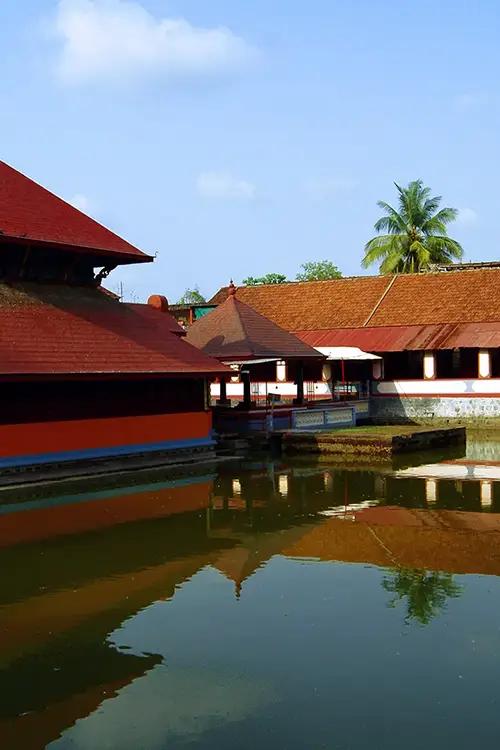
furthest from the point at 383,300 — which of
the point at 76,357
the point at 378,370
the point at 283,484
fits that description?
the point at 76,357

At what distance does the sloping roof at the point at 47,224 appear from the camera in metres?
19.2

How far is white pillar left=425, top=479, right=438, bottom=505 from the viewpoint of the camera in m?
15.5

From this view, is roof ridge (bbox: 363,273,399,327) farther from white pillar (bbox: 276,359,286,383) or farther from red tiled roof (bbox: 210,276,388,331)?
white pillar (bbox: 276,359,286,383)

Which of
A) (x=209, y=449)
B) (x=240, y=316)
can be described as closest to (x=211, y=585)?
(x=209, y=449)

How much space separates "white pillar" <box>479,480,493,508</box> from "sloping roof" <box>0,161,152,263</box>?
9.87 meters

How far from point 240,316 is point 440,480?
10.6m

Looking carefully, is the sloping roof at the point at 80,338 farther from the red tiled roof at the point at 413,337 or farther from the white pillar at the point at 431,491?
the red tiled roof at the point at 413,337

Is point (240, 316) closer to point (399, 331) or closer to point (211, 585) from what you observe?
point (399, 331)

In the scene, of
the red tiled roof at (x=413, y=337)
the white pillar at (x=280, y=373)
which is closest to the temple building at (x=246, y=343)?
the red tiled roof at (x=413, y=337)

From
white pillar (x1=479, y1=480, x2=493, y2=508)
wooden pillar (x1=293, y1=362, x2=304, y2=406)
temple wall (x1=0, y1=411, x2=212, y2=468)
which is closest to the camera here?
white pillar (x1=479, y1=480, x2=493, y2=508)

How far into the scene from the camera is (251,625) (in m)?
8.34

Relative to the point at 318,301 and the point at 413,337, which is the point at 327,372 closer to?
the point at 413,337

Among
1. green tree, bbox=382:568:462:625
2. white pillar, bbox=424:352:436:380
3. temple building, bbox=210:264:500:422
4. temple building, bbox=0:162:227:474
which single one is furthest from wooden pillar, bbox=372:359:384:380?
green tree, bbox=382:568:462:625

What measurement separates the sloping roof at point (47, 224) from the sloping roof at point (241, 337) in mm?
4296
